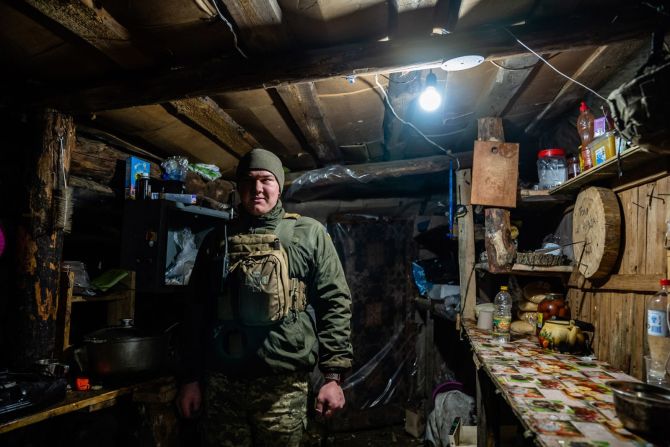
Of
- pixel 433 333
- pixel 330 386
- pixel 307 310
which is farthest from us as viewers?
pixel 433 333

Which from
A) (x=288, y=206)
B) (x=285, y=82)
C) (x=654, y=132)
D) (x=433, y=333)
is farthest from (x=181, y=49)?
(x=433, y=333)

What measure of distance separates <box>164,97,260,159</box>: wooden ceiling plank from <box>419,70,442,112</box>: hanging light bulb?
2045 millimetres

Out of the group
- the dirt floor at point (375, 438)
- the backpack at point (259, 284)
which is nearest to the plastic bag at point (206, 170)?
the backpack at point (259, 284)

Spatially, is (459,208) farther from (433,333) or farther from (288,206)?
(288,206)

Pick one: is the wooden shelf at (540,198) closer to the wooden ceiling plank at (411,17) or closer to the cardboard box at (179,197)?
the wooden ceiling plank at (411,17)

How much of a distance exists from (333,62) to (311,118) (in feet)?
4.93

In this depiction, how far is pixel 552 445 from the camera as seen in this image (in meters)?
1.51

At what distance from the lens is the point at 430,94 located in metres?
3.16

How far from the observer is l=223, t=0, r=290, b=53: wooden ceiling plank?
212cm

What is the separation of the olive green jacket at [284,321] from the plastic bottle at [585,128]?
7.52 ft

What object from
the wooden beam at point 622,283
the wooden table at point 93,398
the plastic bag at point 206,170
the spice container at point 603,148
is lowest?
the wooden table at point 93,398

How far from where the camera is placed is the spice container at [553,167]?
3.74 meters

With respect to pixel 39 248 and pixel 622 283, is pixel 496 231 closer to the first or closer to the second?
pixel 622 283

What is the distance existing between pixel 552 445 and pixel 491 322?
2.50 metres
